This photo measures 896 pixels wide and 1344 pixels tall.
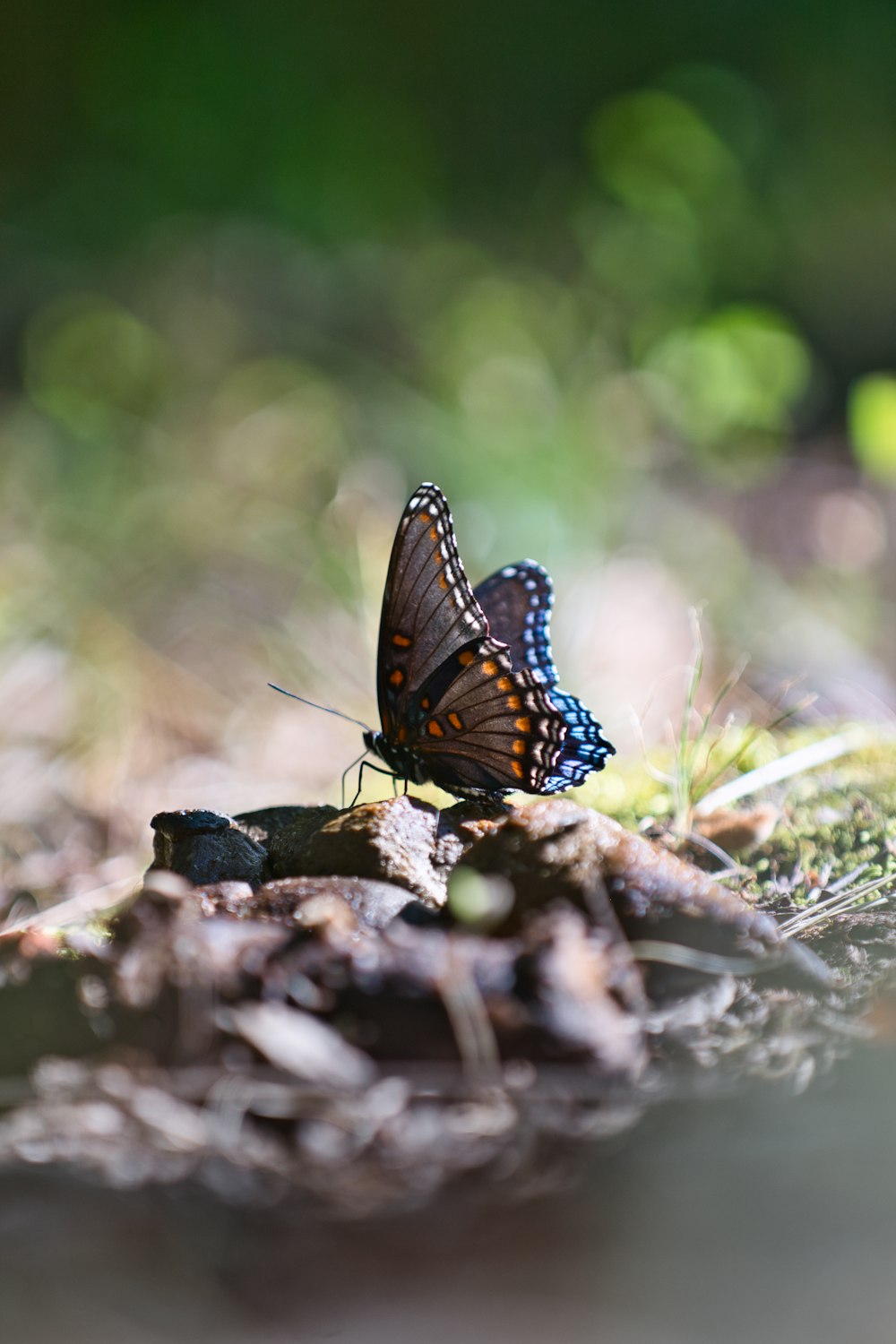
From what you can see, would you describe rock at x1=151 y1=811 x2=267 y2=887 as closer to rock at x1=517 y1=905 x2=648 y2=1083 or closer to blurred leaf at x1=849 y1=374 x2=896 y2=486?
rock at x1=517 y1=905 x2=648 y2=1083

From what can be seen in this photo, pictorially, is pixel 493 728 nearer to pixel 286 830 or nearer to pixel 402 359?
pixel 286 830

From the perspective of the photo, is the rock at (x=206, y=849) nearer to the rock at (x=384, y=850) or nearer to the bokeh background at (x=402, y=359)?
the rock at (x=384, y=850)

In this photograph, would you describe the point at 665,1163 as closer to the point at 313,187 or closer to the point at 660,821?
the point at 660,821

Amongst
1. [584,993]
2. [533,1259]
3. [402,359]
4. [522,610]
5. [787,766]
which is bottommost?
[533,1259]

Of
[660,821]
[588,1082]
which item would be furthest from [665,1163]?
[660,821]

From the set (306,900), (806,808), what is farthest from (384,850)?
(806,808)

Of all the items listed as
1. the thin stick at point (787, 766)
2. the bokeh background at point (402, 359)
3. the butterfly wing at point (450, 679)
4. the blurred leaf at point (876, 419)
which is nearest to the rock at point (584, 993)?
the butterfly wing at point (450, 679)
